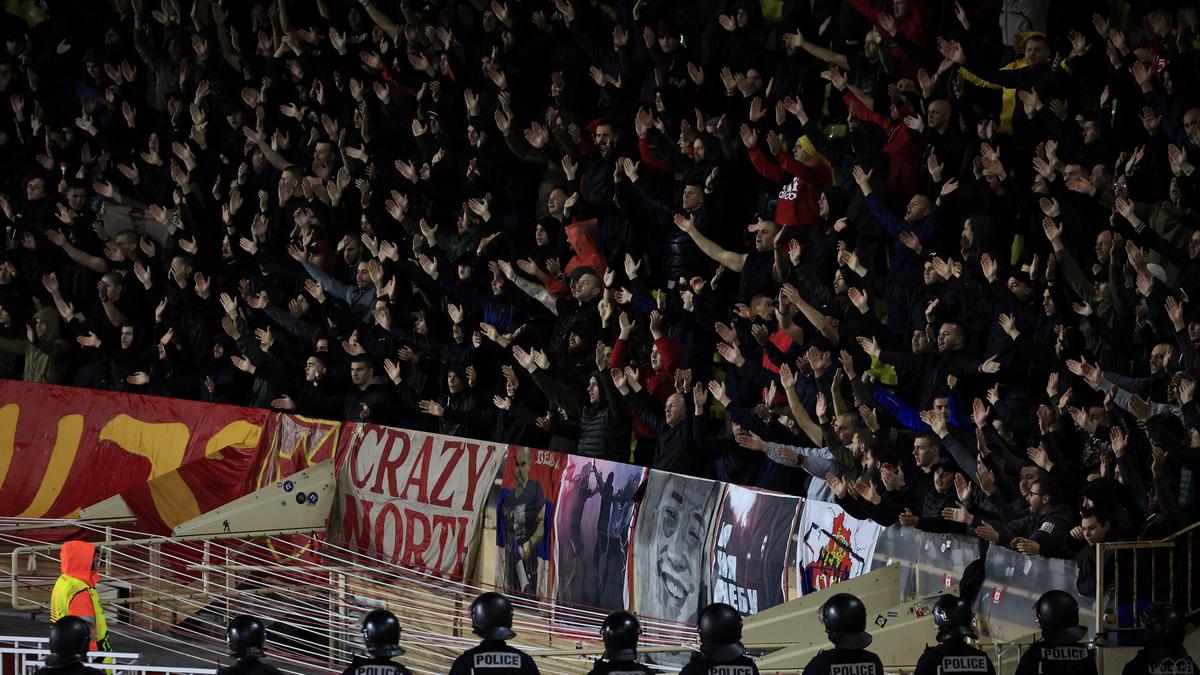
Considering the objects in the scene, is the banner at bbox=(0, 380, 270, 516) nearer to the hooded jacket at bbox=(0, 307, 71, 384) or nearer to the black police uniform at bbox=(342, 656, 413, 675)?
the hooded jacket at bbox=(0, 307, 71, 384)

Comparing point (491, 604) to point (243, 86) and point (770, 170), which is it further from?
point (243, 86)

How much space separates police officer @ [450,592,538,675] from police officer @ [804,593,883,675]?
1.40 m

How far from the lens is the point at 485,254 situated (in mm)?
18016

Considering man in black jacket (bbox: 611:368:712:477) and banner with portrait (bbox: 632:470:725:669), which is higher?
man in black jacket (bbox: 611:368:712:477)

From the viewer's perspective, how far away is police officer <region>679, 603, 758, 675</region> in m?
8.44

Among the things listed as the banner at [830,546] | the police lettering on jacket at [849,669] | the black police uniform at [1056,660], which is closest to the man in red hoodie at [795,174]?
the banner at [830,546]

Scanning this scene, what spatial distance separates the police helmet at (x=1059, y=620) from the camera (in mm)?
8711

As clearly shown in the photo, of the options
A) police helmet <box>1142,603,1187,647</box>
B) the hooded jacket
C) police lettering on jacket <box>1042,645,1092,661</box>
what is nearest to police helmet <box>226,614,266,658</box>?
police lettering on jacket <box>1042,645,1092,661</box>

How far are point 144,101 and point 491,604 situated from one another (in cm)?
1723

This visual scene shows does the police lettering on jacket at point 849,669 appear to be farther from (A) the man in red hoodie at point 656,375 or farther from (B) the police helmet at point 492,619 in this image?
(A) the man in red hoodie at point 656,375

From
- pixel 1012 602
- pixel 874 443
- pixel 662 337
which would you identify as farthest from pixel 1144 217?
pixel 662 337

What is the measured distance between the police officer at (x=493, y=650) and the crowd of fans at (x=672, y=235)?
3754mm

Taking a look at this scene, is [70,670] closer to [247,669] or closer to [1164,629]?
[247,669]

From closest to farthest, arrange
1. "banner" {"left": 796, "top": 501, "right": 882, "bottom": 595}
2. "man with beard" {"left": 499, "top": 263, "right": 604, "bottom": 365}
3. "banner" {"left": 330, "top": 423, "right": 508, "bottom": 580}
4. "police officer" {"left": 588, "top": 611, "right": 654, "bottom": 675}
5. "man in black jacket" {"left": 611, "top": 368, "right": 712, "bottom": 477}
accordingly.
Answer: "police officer" {"left": 588, "top": 611, "right": 654, "bottom": 675} → "banner" {"left": 796, "top": 501, "right": 882, "bottom": 595} → "man in black jacket" {"left": 611, "top": 368, "right": 712, "bottom": 477} → "banner" {"left": 330, "top": 423, "right": 508, "bottom": 580} → "man with beard" {"left": 499, "top": 263, "right": 604, "bottom": 365}
